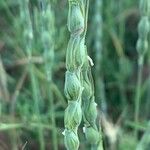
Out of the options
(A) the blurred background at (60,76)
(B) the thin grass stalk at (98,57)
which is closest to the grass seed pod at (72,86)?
(A) the blurred background at (60,76)

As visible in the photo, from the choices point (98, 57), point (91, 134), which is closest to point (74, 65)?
point (91, 134)

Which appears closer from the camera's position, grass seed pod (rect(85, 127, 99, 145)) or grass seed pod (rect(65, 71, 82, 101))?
grass seed pod (rect(65, 71, 82, 101))

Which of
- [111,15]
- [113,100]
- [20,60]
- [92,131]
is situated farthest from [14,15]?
[92,131]

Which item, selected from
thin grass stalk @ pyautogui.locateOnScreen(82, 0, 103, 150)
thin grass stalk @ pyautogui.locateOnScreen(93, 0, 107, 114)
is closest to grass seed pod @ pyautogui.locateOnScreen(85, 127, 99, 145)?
thin grass stalk @ pyautogui.locateOnScreen(82, 0, 103, 150)

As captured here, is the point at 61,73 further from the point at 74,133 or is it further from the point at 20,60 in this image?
the point at 74,133

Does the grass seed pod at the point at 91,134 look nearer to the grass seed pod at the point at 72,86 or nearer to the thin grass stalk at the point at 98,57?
the grass seed pod at the point at 72,86

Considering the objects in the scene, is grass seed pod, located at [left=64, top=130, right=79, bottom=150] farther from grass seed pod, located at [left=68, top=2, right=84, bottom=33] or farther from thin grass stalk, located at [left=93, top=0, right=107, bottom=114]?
thin grass stalk, located at [left=93, top=0, right=107, bottom=114]

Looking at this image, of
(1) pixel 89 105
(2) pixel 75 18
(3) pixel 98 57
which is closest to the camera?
(2) pixel 75 18

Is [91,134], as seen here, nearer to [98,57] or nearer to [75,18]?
[75,18]
